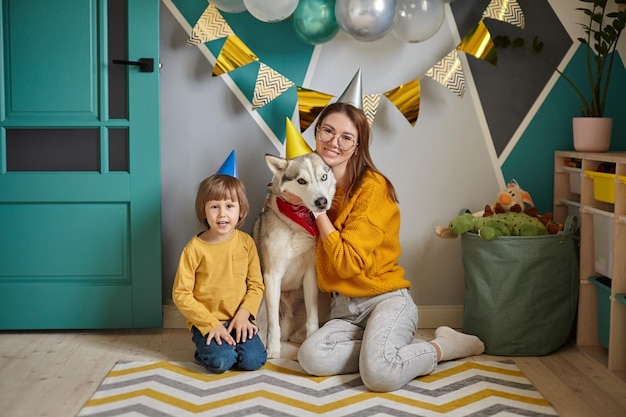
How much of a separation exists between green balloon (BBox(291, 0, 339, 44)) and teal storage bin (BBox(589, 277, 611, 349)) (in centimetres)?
137

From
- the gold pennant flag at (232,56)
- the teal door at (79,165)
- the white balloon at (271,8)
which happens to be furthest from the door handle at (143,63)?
the white balloon at (271,8)

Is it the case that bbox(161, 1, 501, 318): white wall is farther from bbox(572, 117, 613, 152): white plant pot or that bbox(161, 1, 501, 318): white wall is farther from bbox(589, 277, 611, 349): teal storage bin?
bbox(589, 277, 611, 349): teal storage bin

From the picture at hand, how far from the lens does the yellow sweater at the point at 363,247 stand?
2.69 metres

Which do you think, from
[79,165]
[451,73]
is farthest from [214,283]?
[451,73]

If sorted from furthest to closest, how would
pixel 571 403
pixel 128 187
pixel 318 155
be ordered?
pixel 128 187 → pixel 318 155 → pixel 571 403

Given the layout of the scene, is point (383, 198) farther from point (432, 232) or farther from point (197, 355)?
point (197, 355)

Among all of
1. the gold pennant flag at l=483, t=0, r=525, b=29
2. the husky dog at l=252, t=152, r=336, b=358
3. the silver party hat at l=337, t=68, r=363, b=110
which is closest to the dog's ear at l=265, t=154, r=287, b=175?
the husky dog at l=252, t=152, r=336, b=358

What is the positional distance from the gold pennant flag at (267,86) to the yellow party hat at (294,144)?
0.17 m

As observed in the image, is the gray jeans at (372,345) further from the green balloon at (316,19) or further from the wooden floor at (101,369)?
the green balloon at (316,19)

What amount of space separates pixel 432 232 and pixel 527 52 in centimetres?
85

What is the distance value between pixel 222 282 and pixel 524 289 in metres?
1.13

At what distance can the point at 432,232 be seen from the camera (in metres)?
3.33

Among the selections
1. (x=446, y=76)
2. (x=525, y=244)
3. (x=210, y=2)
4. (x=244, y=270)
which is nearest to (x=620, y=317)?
(x=525, y=244)

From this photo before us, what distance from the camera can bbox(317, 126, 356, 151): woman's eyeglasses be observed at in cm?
277
